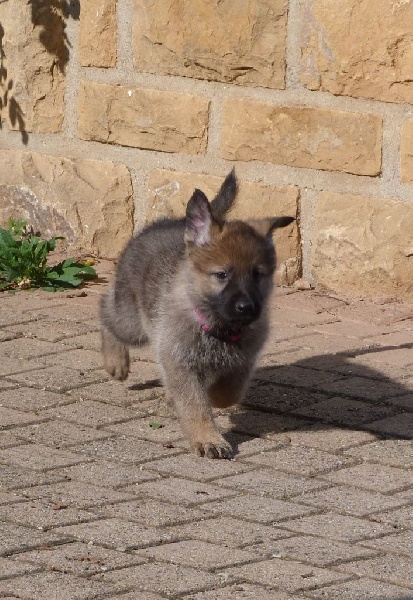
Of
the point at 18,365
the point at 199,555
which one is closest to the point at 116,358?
the point at 18,365

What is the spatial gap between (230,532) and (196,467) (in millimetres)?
691

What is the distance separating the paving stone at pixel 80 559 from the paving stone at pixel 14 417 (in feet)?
4.12

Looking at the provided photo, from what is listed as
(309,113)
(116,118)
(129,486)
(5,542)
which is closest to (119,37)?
(116,118)

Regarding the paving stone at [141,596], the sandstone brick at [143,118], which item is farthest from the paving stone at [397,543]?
the sandstone brick at [143,118]

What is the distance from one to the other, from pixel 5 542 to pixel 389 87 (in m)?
3.51

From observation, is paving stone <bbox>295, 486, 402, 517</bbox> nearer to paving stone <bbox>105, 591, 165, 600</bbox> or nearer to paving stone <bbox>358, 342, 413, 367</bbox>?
paving stone <bbox>105, 591, 165, 600</bbox>

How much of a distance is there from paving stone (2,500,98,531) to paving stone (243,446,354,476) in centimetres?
86

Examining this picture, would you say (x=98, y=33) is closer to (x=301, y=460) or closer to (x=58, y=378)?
(x=58, y=378)

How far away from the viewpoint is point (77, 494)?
415 centimetres

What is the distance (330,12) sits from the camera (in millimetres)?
6395

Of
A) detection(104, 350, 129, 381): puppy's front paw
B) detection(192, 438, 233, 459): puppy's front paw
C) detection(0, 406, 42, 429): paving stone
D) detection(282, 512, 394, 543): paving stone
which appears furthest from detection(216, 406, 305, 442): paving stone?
detection(282, 512, 394, 543): paving stone

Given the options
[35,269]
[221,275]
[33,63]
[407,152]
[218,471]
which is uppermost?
[33,63]

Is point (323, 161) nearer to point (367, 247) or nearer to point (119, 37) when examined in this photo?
point (367, 247)

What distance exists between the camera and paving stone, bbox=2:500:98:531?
3.86 metres
